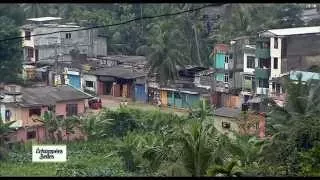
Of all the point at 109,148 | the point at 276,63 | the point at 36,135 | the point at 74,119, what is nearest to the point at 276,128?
the point at 109,148

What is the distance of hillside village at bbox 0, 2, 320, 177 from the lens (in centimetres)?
1516

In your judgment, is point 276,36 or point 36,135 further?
point 276,36

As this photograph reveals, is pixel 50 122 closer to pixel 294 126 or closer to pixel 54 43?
pixel 294 126

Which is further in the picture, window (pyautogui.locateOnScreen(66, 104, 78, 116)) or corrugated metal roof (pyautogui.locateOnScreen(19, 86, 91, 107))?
window (pyautogui.locateOnScreen(66, 104, 78, 116))

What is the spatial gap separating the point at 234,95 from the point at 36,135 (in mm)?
6382

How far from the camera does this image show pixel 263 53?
1769 centimetres

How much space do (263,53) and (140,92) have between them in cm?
437

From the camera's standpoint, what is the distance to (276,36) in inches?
677

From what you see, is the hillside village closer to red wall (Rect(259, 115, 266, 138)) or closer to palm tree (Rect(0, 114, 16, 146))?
red wall (Rect(259, 115, 266, 138))

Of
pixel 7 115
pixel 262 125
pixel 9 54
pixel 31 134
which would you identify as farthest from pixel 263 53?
pixel 9 54

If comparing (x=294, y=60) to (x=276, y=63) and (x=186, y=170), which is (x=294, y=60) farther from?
(x=186, y=170)

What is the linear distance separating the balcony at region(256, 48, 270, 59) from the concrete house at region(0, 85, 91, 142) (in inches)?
210

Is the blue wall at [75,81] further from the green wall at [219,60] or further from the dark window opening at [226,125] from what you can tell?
the dark window opening at [226,125]

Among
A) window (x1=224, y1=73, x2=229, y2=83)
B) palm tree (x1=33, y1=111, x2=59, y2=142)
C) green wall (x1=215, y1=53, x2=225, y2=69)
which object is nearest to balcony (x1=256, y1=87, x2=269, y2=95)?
window (x1=224, y1=73, x2=229, y2=83)
